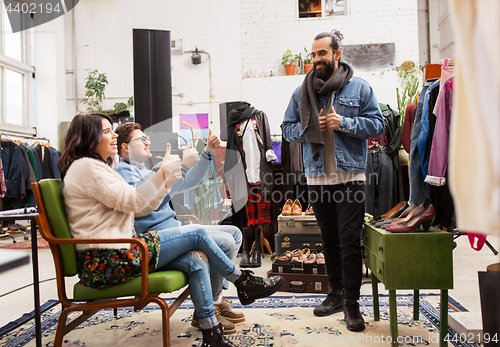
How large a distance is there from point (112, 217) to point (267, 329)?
3.47 feet

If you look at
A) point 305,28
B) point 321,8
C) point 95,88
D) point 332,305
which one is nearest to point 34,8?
point 95,88

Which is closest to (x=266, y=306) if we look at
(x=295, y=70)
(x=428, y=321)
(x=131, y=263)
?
(x=428, y=321)

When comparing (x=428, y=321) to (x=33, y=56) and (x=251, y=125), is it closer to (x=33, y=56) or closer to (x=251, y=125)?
(x=251, y=125)

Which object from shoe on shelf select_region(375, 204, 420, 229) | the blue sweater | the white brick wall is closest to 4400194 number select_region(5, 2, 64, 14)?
the white brick wall

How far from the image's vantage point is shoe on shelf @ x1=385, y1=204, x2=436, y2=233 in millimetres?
1670

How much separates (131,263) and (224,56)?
7.05 m

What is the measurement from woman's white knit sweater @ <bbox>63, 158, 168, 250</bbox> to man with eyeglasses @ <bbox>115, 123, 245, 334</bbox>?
0.24 meters

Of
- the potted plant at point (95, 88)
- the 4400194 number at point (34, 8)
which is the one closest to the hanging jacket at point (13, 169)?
the potted plant at point (95, 88)

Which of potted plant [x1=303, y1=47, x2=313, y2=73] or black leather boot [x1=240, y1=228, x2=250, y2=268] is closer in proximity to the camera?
black leather boot [x1=240, y1=228, x2=250, y2=268]

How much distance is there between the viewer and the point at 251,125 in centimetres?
397

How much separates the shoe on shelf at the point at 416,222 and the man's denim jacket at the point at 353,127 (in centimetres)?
42

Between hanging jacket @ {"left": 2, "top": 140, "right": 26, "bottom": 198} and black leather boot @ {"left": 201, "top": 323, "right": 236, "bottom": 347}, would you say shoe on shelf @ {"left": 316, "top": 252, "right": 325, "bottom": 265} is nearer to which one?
black leather boot @ {"left": 201, "top": 323, "right": 236, "bottom": 347}

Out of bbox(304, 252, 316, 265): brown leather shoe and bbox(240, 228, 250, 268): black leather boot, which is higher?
bbox(304, 252, 316, 265): brown leather shoe

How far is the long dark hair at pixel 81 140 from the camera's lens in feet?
5.11
